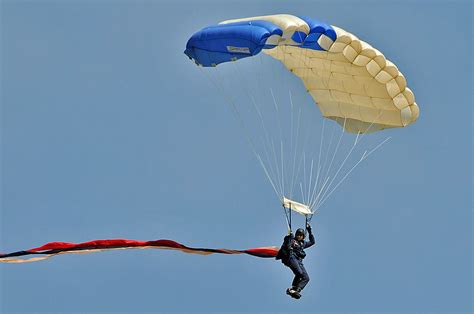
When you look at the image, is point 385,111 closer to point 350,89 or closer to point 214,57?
point 350,89

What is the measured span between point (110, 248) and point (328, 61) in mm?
5921

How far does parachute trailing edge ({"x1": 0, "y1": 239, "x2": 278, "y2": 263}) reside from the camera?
25422 millimetres

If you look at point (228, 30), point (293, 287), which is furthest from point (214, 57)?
point (293, 287)

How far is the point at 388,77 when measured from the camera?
27422 mm

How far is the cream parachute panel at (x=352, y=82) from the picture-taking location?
26.9 metres

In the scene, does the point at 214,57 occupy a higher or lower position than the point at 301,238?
higher

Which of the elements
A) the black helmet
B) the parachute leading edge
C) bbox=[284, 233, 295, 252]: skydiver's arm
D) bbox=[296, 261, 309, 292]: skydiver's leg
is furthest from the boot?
the parachute leading edge

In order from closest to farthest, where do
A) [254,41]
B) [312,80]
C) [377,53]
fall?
[254,41], [377,53], [312,80]

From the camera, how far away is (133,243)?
26.4m

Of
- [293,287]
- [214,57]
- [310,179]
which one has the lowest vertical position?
[293,287]

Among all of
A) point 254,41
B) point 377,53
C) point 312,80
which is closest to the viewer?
point 254,41

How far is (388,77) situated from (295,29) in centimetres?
275

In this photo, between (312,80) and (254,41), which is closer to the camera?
(254,41)

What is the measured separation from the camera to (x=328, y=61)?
2789 cm
